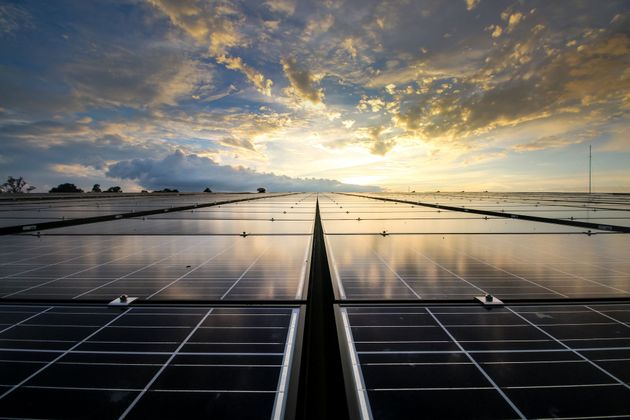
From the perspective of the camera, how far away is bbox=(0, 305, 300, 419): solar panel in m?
3.67

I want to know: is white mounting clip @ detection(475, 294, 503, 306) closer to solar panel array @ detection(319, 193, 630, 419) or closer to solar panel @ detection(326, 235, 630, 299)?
solar panel array @ detection(319, 193, 630, 419)

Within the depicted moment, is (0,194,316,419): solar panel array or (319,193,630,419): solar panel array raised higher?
(0,194,316,419): solar panel array

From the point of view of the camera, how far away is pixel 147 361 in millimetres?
4656

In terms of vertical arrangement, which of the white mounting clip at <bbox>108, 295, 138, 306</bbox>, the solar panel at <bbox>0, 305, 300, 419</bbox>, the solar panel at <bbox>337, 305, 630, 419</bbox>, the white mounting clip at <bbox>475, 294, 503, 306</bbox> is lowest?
the solar panel at <bbox>337, 305, 630, 419</bbox>

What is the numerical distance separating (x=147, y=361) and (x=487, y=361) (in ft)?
16.6

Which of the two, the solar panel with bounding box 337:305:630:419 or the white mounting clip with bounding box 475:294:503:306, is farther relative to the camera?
the white mounting clip with bounding box 475:294:503:306

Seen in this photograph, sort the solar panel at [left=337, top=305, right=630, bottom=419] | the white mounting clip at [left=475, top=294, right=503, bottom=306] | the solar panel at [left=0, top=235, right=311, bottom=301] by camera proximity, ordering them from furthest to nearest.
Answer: the solar panel at [left=0, top=235, right=311, bottom=301]
the white mounting clip at [left=475, top=294, right=503, bottom=306]
the solar panel at [left=337, top=305, right=630, bottom=419]

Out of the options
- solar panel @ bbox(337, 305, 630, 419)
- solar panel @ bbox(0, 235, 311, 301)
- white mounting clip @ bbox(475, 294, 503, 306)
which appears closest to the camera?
solar panel @ bbox(337, 305, 630, 419)

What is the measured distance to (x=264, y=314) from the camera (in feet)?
20.9

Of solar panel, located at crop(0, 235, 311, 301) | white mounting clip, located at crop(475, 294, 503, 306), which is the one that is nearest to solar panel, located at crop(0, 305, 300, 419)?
solar panel, located at crop(0, 235, 311, 301)

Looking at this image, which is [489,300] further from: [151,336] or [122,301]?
[122,301]

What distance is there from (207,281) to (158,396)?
499 centimetres

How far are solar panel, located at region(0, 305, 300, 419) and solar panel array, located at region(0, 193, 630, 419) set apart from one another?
3 centimetres

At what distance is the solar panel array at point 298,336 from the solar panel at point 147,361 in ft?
0.09
